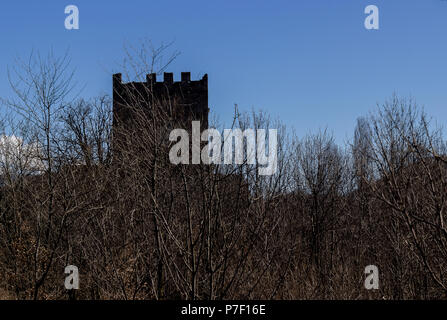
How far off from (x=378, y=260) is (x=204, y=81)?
15578 mm

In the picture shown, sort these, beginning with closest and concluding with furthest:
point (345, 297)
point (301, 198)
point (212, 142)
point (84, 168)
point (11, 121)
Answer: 1. point (212, 142)
2. point (345, 297)
3. point (84, 168)
4. point (11, 121)
5. point (301, 198)

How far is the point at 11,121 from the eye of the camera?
58.1 ft

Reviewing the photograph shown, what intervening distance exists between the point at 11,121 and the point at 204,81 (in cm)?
1151
